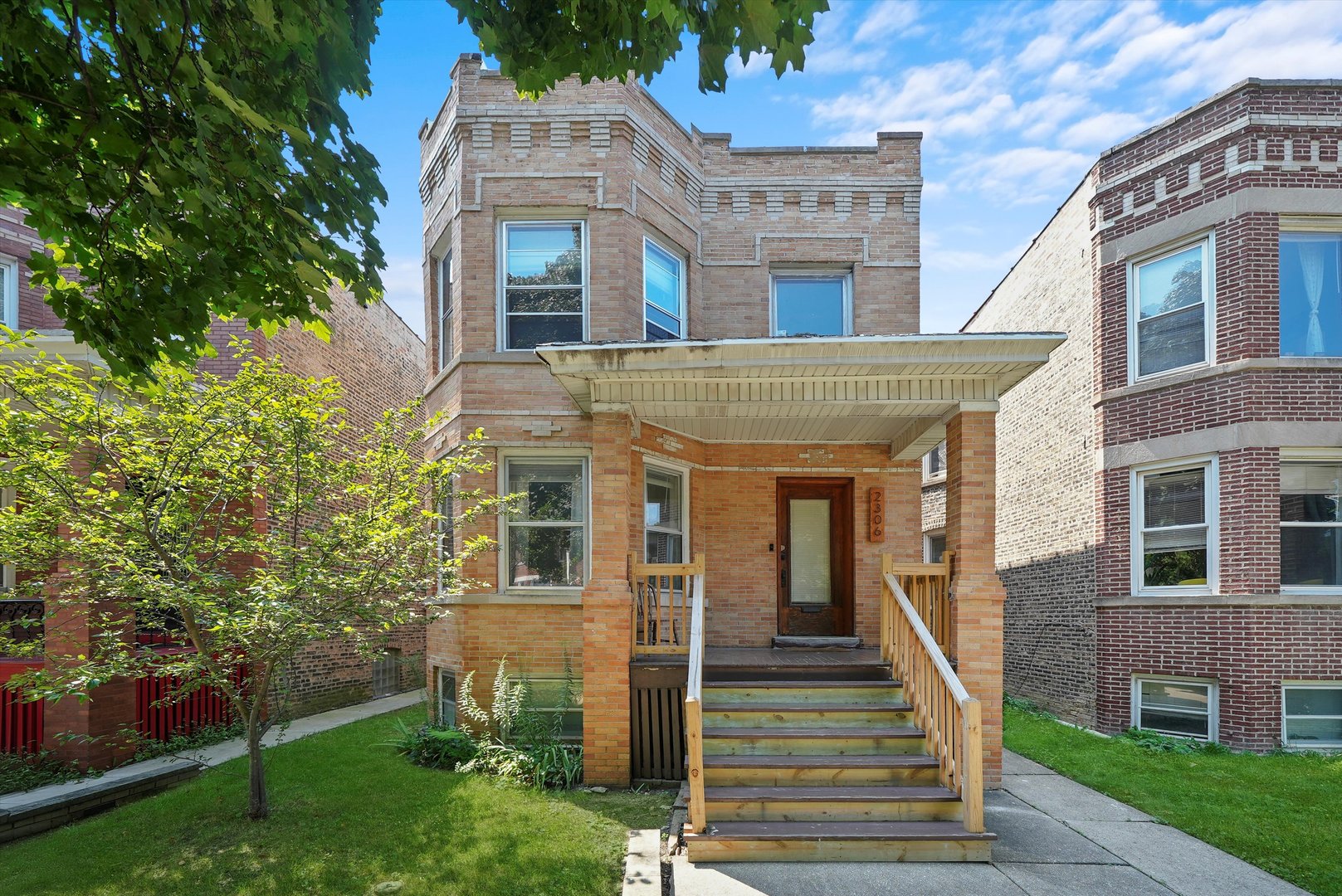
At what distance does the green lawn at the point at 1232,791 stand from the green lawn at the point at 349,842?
427cm

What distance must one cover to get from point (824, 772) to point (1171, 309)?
313 inches

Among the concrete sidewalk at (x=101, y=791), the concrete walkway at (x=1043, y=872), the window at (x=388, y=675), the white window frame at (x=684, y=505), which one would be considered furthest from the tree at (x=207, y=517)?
the window at (x=388, y=675)

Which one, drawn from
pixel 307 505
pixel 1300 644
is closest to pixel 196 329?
pixel 307 505

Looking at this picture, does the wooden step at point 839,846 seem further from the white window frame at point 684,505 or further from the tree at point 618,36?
the tree at point 618,36

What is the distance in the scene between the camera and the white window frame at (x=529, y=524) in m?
9.02

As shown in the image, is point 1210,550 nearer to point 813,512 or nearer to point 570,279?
point 813,512

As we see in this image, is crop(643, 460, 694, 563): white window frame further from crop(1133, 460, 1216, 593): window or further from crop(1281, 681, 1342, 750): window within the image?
crop(1281, 681, 1342, 750): window

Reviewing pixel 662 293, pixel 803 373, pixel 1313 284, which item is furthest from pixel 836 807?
pixel 1313 284

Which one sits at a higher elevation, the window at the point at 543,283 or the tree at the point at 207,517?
the window at the point at 543,283

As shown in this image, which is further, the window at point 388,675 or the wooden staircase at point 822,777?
the window at point 388,675

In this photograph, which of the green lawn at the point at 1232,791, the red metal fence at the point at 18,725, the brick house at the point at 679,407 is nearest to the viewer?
the green lawn at the point at 1232,791

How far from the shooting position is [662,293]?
1015 centimetres

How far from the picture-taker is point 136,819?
6992mm

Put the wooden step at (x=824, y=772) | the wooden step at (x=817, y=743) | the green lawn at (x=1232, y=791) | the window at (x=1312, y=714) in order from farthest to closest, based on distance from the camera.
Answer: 1. the window at (x=1312, y=714)
2. the wooden step at (x=817, y=743)
3. the wooden step at (x=824, y=772)
4. the green lawn at (x=1232, y=791)
